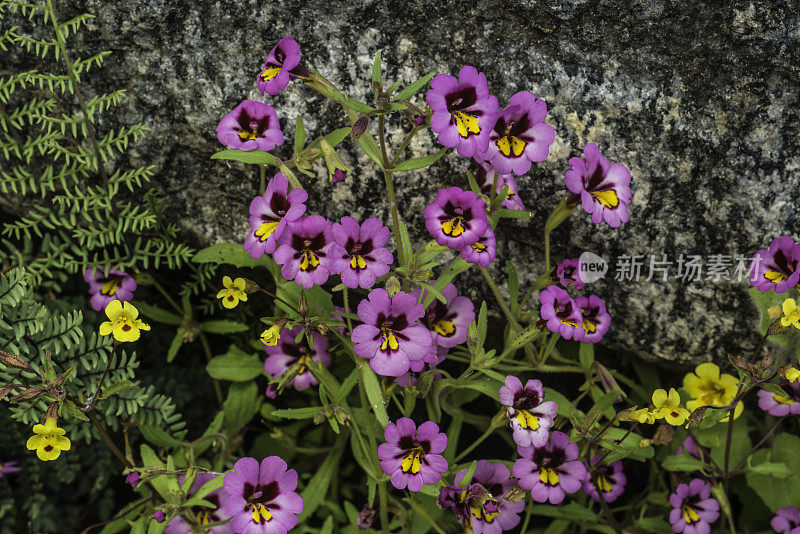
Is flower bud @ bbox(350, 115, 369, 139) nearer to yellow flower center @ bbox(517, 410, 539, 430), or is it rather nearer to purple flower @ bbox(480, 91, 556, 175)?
purple flower @ bbox(480, 91, 556, 175)

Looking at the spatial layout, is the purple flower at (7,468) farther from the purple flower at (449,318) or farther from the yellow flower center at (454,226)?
the yellow flower center at (454,226)

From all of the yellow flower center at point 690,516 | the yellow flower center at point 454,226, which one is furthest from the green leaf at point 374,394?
the yellow flower center at point 690,516

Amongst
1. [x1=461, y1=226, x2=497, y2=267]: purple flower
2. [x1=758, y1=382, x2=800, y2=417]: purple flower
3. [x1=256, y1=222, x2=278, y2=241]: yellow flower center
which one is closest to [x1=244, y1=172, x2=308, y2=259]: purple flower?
[x1=256, y1=222, x2=278, y2=241]: yellow flower center

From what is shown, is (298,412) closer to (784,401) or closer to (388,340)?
(388,340)

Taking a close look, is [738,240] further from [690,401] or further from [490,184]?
[490,184]

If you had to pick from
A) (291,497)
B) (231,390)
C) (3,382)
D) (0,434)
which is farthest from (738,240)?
(0,434)

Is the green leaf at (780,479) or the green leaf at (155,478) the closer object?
the green leaf at (155,478)

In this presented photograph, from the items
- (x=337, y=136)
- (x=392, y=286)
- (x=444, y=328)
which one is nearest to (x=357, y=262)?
(x=392, y=286)
